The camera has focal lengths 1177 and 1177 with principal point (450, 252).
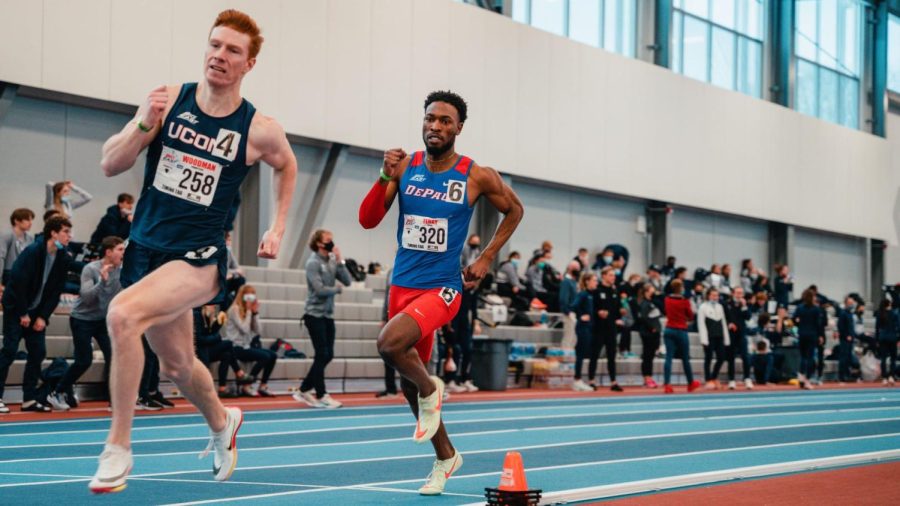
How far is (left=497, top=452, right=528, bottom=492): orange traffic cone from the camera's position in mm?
5445

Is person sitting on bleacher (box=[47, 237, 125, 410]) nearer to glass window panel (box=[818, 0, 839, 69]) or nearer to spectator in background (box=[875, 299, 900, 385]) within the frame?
spectator in background (box=[875, 299, 900, 385])

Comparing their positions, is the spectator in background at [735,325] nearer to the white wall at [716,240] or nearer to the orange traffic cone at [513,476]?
the white wall at [716,240]

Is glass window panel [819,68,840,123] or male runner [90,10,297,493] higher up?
glass window panel [819,68,840,123]

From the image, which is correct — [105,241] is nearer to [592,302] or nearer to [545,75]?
[592,302]

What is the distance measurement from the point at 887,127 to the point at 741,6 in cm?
869

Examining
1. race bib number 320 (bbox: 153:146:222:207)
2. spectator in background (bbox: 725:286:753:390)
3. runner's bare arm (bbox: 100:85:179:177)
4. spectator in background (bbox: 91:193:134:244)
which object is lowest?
spectator in background (bbox: 725:286:753:390)

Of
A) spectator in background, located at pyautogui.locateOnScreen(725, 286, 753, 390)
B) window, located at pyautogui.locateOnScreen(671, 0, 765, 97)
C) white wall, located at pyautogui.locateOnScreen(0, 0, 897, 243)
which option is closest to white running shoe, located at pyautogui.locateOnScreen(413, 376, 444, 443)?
white wall, located at pyautogui.locateOnScreen(0, 0, 897, 243)

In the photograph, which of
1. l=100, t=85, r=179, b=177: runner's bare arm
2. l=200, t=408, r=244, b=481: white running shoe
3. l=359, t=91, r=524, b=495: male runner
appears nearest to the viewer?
l=100, t=85, r=179, b=177: runner's bare arm

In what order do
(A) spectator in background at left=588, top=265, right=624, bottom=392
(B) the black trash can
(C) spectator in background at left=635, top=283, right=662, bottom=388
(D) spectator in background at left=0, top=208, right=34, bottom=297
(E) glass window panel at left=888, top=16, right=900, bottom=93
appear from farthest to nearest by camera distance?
(E) glass window panel at left=888, top=16, right=900, bottom=93 < (C) spectator in background at left=635, top=283, right=662, bottom=388 < (A) spectator in background at left=588, top=265, right=624, bottom=392 < (B) the black trash can < (D) spectator in background at left=0, top=208, right=34, bottom=297

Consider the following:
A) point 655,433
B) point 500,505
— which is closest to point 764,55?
point 655,433

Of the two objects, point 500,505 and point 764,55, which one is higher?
point 764,55

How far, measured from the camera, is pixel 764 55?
32375 millimetres

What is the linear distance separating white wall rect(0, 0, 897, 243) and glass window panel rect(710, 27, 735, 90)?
693mm

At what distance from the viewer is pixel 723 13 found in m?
30.5
